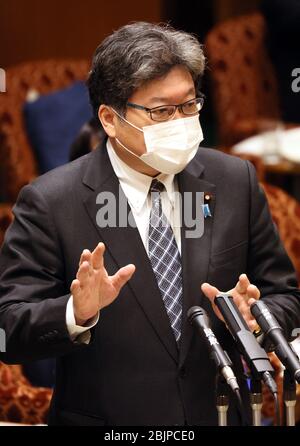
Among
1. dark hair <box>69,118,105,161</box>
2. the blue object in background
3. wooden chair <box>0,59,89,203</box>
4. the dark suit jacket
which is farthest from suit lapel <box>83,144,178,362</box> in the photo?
the blue object in background

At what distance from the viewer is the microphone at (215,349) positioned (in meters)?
2.30

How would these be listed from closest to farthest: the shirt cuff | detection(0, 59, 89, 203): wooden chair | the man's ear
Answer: the shirt cuff
the man's ear
detection(0, 59, 89, 203): wooden chair

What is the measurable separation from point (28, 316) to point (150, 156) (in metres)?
0.55

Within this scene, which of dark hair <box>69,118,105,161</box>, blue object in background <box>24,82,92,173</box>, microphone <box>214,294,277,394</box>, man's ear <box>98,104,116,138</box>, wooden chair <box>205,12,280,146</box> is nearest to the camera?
microphone <box>214,294,277,394</box>

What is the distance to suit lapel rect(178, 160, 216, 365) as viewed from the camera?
2.89m

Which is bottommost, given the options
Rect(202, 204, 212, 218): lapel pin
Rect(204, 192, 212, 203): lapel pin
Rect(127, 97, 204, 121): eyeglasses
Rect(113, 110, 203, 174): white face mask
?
Rect(202, 204, 212, 218): lapel pin

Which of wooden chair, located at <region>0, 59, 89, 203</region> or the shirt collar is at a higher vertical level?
the shirt collar

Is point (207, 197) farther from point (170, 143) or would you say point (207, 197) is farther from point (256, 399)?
point (256, 399)

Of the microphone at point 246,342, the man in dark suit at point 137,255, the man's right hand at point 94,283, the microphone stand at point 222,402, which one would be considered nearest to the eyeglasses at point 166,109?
the man in dark suit at point 137,255

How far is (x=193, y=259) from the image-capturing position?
2934 millimetres

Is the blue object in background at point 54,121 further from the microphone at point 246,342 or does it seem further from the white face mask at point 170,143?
the microphone at point 246,342

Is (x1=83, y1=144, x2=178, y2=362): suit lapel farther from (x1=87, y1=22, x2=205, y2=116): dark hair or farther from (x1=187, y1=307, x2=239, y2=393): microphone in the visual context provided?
(x1=187, y1=307, x2=239, y2=393): microphone

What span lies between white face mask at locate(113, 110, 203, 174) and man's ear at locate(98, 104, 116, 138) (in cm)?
6

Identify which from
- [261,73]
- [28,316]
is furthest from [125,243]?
[261,73]
